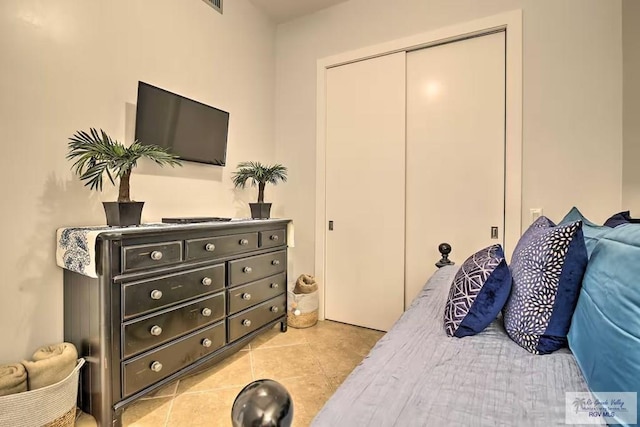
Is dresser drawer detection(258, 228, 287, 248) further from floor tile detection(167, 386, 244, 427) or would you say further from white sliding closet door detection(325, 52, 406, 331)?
floor tile detection(167, 386, 244, 427)

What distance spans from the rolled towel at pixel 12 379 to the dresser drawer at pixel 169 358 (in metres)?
0.36

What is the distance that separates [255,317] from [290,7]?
283 cm

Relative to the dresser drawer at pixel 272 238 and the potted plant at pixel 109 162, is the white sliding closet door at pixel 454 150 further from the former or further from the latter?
the potted plant at pixel 109 162

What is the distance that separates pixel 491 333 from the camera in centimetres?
108

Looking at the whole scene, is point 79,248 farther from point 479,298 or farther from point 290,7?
point 290,7

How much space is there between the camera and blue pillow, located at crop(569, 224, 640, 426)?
0.63 metres

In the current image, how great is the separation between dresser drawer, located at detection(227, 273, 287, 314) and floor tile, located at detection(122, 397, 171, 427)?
1.96 ft

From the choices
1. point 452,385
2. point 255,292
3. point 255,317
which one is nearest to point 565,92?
point 452,385

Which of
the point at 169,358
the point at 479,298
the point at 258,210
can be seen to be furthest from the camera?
the point at 258,210

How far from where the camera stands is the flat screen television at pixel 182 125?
6.33 feet

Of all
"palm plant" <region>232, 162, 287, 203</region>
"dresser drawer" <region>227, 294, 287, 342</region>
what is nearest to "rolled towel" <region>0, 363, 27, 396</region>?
"dresser drawer" <region>227, 294, 287, 342</region>

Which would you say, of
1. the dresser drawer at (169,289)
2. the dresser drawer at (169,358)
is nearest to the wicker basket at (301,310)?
the dresser drawer at (169,358)

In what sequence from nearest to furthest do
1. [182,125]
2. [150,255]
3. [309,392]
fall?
[150,255]
[309,392]
[182,125]

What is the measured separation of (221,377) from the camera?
6.31ft
